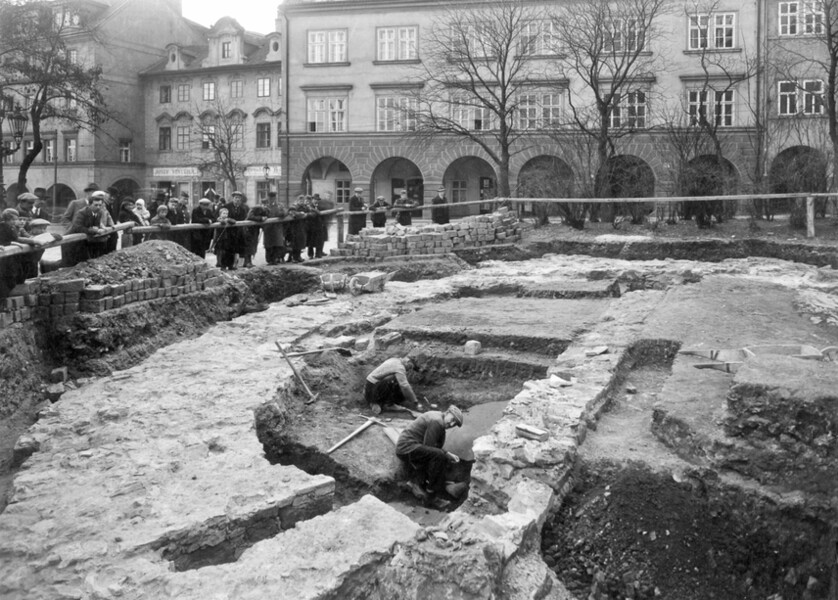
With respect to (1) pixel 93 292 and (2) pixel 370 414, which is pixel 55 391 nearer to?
(1) pixel 93 292

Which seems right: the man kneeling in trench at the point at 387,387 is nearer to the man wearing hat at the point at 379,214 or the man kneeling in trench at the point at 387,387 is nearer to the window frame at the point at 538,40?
the man wearing hat at the point at 379,214

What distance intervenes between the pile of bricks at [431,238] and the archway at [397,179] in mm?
18447

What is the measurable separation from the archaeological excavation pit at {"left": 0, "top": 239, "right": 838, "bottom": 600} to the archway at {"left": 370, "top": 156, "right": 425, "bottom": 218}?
93.7 ft

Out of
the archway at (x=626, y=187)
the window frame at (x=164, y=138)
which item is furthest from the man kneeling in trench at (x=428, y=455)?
the window frame at (x=164, y=138)

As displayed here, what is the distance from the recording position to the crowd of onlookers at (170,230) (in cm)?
963

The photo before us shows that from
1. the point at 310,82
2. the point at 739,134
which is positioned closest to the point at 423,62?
the point at 310,82

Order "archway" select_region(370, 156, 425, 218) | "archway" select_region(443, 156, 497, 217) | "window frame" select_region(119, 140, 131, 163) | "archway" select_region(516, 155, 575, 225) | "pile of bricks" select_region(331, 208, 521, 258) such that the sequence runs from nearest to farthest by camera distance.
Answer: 1. "pile of bricks" select_region(331, 208, 521, 258)
2. "archway" select_region(516, 155, 575, 225)
3. "archway" select_region(443, 156, 497, 217)
4. "archway" select_region(370, 156, 425, 218)
5. "window frame" select_region(119, 140, 131, 163)

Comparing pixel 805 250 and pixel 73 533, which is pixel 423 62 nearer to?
pixel 805 250

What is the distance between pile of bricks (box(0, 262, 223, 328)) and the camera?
9.05 metres

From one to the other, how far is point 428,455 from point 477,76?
2208 cm

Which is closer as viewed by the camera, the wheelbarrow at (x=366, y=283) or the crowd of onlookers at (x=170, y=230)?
the crowd of onlookers at (x=170, y=230)

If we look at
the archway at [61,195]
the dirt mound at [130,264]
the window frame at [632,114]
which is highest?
the window frame at [632,114]

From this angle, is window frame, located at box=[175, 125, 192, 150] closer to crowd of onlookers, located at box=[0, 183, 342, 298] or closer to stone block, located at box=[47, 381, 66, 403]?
crowd of onlookers, located at box=[0, 183, 342, 298]

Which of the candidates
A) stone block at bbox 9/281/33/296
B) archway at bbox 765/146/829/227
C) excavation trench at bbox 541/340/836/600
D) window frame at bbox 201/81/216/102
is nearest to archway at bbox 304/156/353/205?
window frame at bbox 201/81/216/102
